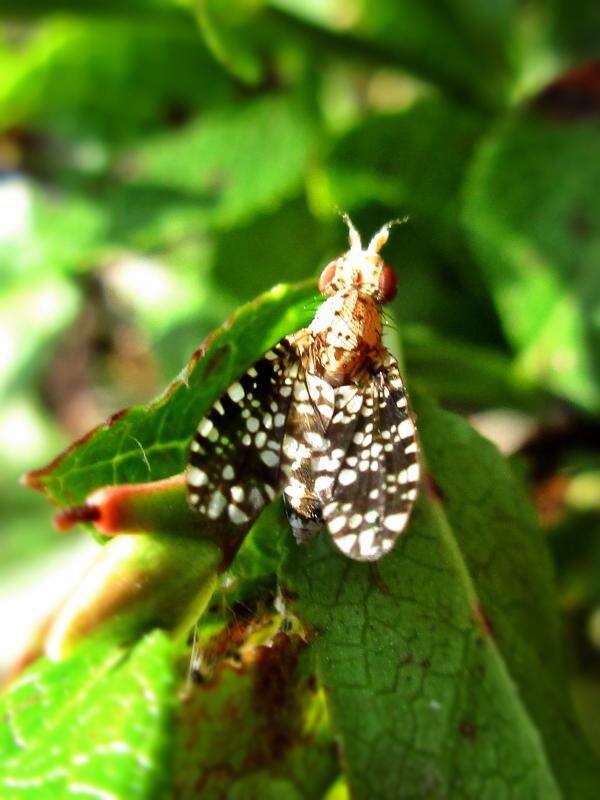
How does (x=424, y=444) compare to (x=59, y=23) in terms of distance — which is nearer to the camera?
(x=424, y=444)

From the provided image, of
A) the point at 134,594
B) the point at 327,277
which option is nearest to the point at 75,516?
the point at 134,594

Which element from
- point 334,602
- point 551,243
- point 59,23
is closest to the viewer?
point 334,602

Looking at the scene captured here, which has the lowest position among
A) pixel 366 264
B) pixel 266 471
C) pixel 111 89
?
pixel 266 471

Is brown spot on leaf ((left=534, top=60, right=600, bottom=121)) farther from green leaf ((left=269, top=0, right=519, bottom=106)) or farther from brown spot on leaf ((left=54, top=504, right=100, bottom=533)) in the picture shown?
brown spot on leaf ((left=54, top=504, right=100, bottom=533))

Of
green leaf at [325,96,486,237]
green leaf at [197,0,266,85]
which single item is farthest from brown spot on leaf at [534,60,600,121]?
green leaf at [197,0,266,85]

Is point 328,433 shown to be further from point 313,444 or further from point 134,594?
point 134,594

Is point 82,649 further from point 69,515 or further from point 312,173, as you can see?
point 312,173

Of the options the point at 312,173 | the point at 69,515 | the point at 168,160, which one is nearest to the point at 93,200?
the point at 168,160
